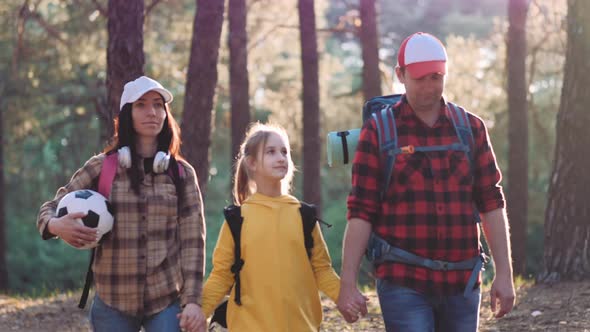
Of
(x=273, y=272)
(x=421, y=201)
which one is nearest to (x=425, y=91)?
(x=421, y=201)

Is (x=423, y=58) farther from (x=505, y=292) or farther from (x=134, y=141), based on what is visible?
(x=134, y=141)

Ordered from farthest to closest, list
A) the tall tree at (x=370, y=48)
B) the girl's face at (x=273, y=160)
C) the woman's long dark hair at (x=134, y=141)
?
the tall tree at (x=370, y=48)
the girl's face at (x=273, y=160)
the woman's long dark hair at (x=134, y=141)

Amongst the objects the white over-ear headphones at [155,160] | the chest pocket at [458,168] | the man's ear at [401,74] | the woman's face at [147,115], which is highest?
the man's ear at [401,74]

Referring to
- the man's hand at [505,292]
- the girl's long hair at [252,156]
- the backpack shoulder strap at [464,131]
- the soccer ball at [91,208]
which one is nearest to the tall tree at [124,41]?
the girl's long hair at [252,156]

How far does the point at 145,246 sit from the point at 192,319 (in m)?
0.45

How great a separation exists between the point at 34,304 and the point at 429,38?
922cm

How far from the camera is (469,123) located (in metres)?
4.78

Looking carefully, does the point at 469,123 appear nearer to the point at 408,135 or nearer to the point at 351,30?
the point at 408,135

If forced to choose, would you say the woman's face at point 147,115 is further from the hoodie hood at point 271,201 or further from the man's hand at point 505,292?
the man's hand at point 505,292

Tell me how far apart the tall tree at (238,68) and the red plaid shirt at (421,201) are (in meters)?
11.2

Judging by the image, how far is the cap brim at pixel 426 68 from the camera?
4.68 metres

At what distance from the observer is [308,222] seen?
556 cm

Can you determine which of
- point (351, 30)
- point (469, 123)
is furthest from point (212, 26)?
point (351, 30)

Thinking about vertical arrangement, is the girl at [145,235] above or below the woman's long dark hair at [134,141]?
below
